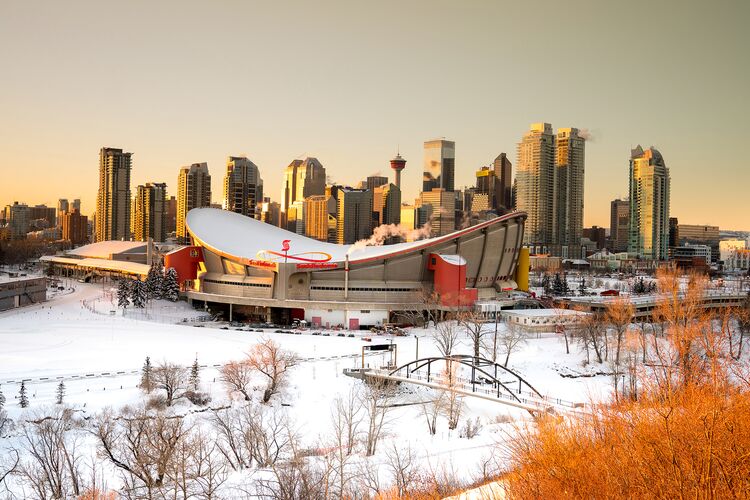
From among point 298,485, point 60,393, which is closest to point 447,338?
point 298,485

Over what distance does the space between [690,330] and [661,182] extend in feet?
573

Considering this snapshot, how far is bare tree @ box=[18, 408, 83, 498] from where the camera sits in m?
20.5

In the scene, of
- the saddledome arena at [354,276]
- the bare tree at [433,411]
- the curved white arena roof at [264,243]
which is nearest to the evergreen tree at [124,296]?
the saddledome arena at [354,276]

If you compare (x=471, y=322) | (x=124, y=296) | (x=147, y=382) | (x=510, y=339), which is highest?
(x=124, y=296)

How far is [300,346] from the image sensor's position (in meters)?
44.2

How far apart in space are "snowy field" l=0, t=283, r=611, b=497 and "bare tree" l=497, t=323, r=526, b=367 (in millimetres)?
577

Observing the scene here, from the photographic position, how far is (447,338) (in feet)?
139

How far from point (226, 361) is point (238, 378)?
260 inches

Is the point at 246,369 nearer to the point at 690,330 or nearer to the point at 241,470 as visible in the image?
the point at 241,470

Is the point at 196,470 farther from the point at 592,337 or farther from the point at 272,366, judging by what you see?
the point at 592,337

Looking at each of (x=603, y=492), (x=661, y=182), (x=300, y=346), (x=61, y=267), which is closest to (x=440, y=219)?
(x=661, y=182)

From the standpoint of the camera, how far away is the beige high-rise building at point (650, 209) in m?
192

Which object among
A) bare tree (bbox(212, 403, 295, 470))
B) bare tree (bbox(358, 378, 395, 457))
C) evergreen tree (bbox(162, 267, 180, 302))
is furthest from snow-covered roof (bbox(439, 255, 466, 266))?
bare tree (bbox(212, 403, 295, 470))

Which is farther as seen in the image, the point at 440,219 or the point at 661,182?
the point at 661,182
